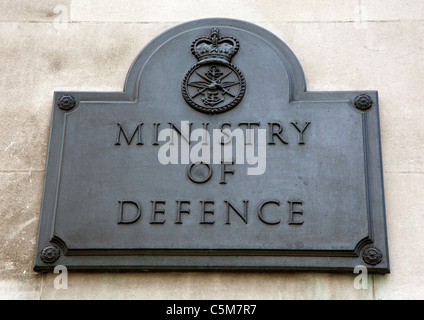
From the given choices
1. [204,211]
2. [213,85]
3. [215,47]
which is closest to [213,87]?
[213,85]

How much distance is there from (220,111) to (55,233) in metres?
1.64

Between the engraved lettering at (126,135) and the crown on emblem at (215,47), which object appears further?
the crown on emblem at (215,47)

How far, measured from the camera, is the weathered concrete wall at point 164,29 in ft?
16.6

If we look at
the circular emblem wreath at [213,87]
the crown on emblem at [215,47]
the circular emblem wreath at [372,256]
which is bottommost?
the circular emblem wreath at [372,256]

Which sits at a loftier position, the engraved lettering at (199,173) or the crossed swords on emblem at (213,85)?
the crossed swords on emblem at (213,85)

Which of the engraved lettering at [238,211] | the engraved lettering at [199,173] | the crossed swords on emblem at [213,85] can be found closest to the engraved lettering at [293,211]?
the engraved lettering at [238,211]

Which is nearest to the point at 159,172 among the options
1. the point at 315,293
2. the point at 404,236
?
the point at 315,293

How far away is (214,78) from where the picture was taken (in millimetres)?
5605

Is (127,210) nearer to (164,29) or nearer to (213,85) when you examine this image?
(213,85)

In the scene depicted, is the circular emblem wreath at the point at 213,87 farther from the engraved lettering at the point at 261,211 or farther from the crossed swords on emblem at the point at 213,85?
the engraved lettering at the point at 261,211

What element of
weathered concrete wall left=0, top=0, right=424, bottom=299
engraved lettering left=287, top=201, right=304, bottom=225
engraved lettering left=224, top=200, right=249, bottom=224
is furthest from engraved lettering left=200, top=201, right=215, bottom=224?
engraved lettering left=287, top=201, right=304, bottom=225

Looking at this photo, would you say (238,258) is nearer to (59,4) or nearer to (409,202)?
(409,202)

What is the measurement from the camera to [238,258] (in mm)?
5031

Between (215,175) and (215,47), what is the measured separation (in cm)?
118
